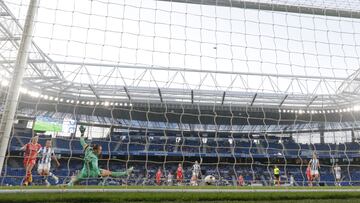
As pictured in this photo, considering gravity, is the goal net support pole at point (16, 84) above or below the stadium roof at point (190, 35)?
Answer: below

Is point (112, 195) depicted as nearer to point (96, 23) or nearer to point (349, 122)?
point (96, 23)

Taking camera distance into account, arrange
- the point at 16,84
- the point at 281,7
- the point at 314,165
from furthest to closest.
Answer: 1. the point at 314,165
2. the point at 281,7
3. the point at 16,84

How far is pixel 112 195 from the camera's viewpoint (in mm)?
3645

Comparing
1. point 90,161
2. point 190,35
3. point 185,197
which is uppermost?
point 190,35

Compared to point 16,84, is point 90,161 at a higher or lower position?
lower

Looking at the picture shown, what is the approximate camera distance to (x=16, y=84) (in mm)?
4227

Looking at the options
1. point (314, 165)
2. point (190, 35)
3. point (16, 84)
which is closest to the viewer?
point (16, 84)

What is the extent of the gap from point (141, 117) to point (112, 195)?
981 inches

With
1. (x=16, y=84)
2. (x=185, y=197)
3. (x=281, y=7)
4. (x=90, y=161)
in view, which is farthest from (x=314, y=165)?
(x=16, y=84)

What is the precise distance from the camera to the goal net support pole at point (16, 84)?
161 inches

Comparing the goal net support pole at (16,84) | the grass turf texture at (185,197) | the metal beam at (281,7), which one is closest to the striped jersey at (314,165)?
the metal beam at (281,7)

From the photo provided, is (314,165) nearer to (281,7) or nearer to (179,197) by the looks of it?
(281,7)

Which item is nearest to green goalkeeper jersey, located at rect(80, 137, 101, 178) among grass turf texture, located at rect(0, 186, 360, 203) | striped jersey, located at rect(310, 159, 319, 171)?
grass turf texture, located at rect(0, 186, 360, 203)

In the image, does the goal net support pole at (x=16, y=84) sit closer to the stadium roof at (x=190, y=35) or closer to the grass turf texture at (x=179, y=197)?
the stadium roof at (x=190, y=35)
